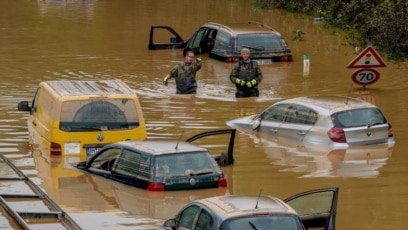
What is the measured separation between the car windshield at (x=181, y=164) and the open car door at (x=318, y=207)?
3.06 meters

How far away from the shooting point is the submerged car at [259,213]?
1396 centimetres

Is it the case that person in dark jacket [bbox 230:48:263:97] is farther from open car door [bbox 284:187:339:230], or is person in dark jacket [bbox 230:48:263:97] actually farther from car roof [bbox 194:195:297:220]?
car roof [bbox 194:195:297:220]

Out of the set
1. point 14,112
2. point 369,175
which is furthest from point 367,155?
point 14,112

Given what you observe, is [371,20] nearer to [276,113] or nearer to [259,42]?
[259,42]

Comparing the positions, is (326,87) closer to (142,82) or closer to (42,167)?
(142,82)

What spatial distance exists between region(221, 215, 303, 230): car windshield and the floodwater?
3.60 metres

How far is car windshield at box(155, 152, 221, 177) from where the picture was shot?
18797mm

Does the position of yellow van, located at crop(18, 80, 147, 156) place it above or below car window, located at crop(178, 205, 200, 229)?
below

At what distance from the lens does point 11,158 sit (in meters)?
23.2

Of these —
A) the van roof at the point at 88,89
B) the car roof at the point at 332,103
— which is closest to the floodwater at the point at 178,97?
the car roof at the point at 332,103

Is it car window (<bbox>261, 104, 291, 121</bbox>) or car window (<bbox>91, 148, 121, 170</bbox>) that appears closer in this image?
car window (<bbox>91, 148, 121, 170</bbox>)

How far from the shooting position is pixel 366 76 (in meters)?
30.8

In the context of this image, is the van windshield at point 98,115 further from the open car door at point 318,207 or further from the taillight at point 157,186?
the open car door at point 318,207

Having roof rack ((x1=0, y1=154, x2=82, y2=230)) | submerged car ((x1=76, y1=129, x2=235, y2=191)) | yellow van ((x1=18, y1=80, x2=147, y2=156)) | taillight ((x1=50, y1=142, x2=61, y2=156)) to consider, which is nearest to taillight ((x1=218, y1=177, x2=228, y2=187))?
submerged car ((x1=76, y1=129, x2=235, y2=191))
